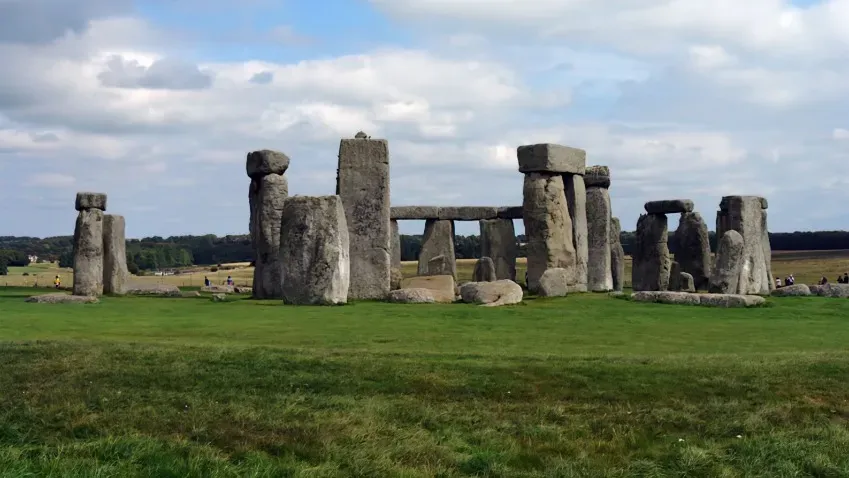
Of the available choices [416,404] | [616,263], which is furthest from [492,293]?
[616,263]

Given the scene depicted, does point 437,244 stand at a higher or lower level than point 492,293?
higher

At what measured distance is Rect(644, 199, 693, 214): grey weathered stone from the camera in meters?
31.6

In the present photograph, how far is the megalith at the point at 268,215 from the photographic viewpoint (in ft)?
82.4

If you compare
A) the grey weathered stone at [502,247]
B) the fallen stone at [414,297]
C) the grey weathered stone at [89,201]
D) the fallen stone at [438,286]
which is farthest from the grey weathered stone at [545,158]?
the grey weathered stone at [89,201]

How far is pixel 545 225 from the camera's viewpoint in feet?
85.9

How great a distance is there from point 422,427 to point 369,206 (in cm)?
1570

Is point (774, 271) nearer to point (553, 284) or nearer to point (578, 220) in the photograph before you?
point (578, 220)

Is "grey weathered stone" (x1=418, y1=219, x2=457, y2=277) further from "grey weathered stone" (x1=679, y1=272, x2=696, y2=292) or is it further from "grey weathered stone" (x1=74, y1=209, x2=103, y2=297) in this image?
"grey weathered stone" (x1=74, y1=209, x2=103, y2=297)

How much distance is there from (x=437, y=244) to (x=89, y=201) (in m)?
12.6

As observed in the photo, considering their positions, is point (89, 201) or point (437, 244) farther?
point (437, 244)

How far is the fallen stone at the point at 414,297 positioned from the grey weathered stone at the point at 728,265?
8.07 meters

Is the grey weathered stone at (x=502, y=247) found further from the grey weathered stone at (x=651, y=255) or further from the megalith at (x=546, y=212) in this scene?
the megalith at (x=546, y=212)

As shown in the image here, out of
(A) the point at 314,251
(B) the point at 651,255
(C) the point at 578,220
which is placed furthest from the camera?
(B) the point at 651,255

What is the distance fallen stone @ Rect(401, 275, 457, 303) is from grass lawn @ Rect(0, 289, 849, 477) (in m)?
7.24
